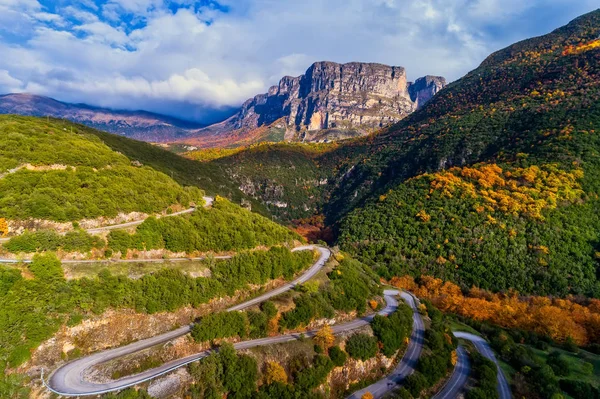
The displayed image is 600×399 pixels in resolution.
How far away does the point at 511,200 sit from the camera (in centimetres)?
8856

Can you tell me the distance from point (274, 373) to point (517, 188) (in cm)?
9186

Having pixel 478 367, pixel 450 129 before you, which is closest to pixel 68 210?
pixel 478 367

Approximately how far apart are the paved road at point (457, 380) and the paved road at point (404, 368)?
13.9ft

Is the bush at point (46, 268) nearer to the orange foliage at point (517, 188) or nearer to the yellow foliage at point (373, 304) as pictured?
the yellow foliage at point (373, 304)

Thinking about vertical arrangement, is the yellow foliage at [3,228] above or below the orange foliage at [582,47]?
below

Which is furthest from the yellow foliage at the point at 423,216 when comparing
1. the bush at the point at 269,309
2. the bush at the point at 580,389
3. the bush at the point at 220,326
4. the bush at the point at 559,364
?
the bush at the point at 220,326

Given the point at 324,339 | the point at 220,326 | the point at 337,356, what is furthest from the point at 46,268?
the point at 337,356

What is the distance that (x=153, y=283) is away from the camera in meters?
33.0

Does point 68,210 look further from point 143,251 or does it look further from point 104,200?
point 143,251

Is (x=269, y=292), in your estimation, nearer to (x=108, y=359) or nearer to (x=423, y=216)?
(x=108, y=359)

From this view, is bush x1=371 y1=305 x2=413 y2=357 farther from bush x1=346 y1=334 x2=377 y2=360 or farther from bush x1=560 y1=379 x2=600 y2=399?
bush x1=560 y1=379 x2=600 y2=399

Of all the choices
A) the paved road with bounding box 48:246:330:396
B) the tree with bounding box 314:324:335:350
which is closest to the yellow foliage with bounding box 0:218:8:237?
the paved road with bounding box 48:246:330:396

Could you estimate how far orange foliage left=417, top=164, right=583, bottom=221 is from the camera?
84.3 meters

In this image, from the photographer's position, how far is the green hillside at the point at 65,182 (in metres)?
34.3
